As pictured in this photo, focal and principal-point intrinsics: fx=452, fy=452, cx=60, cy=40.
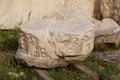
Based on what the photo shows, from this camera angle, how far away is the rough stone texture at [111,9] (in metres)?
7.73

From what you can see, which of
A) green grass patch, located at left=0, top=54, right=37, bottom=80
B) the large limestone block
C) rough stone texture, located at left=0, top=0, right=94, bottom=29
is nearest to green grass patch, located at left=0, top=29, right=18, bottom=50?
rough stone texture, located at left=0, top=0, right=94, bottom=29

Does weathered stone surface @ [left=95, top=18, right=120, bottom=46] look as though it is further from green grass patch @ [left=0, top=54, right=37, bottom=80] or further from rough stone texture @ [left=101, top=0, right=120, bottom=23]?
green grass patch @ [left=0, top=54, right=37, bottom=80]

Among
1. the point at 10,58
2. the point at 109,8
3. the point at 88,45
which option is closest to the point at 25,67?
the point at 10,58

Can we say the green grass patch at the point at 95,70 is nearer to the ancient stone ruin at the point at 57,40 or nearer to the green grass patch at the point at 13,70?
the ancient stone ruin at the point at 57,40

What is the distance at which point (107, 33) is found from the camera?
22.4 feet

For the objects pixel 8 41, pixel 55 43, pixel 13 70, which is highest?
pixel 55 43

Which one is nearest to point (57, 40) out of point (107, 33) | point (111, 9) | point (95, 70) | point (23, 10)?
point (95, 70)

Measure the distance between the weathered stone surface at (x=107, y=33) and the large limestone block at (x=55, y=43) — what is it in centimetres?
130

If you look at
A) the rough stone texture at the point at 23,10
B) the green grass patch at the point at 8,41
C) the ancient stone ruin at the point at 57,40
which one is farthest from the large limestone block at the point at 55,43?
the rough stone texture at the point at 23,10

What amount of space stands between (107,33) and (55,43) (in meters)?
1.74

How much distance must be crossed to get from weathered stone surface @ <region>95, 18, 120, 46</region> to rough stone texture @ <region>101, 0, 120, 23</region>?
52 cm

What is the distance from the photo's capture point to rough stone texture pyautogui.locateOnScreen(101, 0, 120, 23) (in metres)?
7.73

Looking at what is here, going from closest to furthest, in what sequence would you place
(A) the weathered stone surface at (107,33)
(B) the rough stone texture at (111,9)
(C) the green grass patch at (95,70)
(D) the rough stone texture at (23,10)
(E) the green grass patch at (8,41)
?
1. (C) the green grass patch at (95,70)
2. (E) the green grass patch at (8,41)
3. (A) the weathered stone surface at (107,33)
4. (D) the rough stone texture at (23,10)
5. (B) the rough stone texture at (111,9)

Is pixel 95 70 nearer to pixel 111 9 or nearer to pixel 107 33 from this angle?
pixel 107 33
